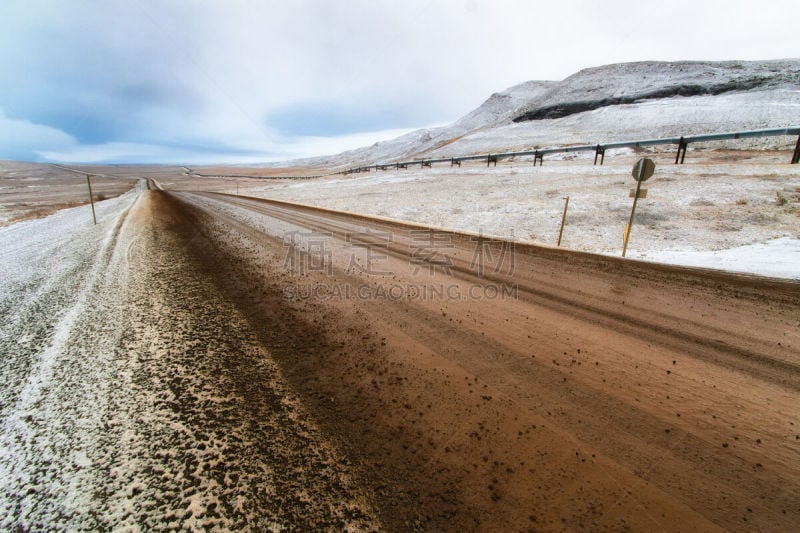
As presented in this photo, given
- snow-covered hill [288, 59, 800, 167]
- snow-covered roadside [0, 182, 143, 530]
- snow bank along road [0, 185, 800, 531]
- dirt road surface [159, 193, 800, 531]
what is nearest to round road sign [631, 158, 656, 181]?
dirt road surface [159, 193, 800, 531]

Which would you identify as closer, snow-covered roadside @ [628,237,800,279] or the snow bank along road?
the snow bank along road

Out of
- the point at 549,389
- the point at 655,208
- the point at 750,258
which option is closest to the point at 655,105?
the point at 655,208

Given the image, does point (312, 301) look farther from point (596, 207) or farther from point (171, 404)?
point (596, 207)

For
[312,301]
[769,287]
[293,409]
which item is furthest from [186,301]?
[769,287]

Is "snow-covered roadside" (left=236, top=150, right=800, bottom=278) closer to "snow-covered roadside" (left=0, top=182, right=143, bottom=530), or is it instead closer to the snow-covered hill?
"snow-covered roadside" (left=0, top=182, right=143, bottom=530)

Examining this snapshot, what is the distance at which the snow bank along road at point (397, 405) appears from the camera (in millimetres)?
1654

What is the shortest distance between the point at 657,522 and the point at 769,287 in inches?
226

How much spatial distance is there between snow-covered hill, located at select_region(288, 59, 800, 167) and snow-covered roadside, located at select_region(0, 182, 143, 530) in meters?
28.6

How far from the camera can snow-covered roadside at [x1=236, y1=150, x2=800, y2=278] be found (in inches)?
282

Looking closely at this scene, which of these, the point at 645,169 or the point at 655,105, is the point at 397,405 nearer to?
the point at 645,169

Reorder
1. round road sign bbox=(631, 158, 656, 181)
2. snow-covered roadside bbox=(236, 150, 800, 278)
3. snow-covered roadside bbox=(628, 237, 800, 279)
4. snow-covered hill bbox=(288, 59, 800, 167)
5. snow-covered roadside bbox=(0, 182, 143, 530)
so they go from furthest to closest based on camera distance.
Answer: snow-covered hill bbox=(288, 59, 800, 167), snow-covered roadside bbox=(236, 150, 800, 278), round road sign bbox=(631, 158, 656, 181), snow-covered roadside bbox=(628, 237, 800, 279), snow-covered roadside bbox=(0, 182, 143, 530)

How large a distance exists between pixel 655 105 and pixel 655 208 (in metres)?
35.1

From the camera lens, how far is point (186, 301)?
13.4 feet

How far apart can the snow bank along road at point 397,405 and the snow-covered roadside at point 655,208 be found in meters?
2.79
